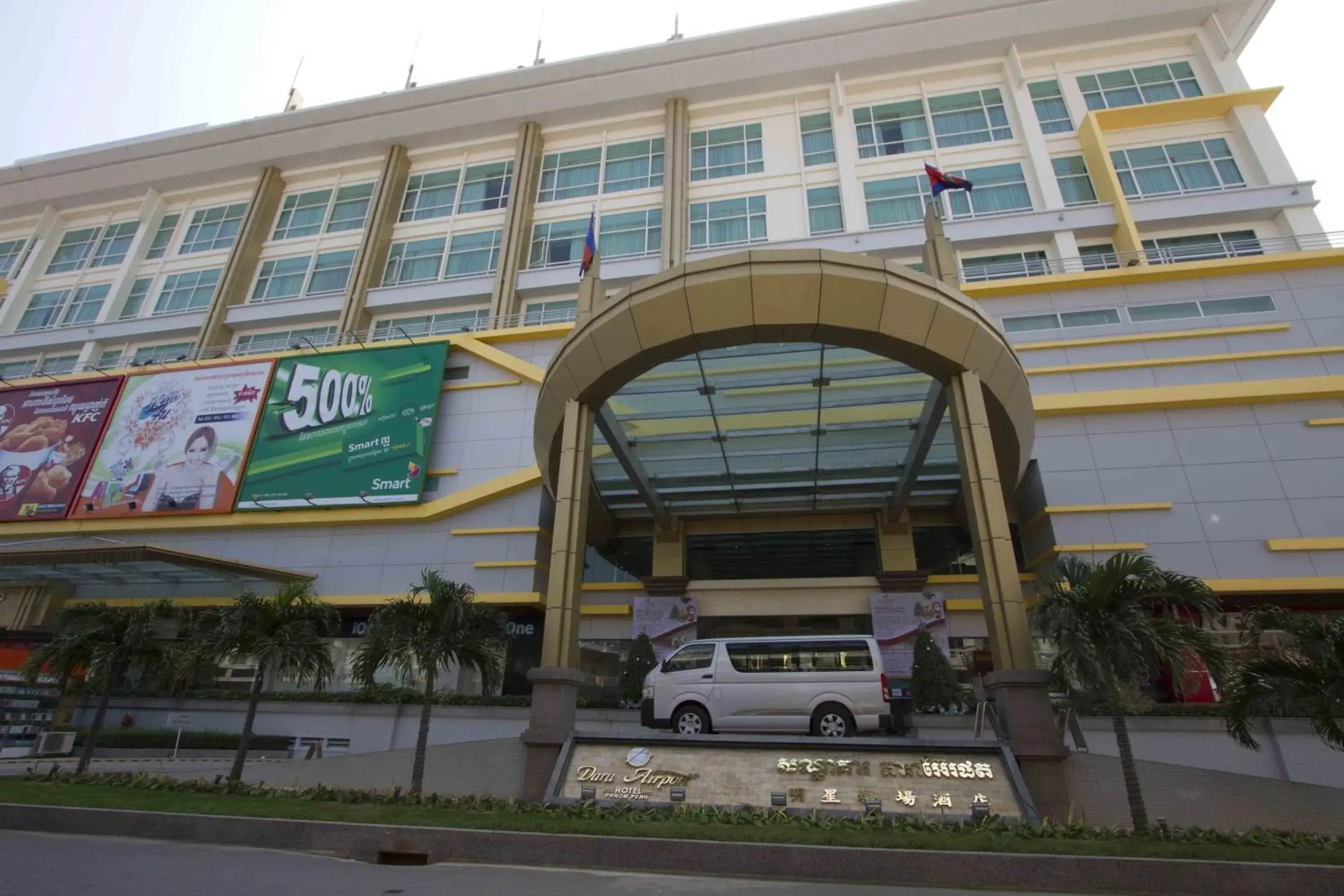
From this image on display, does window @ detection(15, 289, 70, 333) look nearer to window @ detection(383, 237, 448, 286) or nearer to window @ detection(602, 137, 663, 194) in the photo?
window @ detection(383, 237, 448, 286)

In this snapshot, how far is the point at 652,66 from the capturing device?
110ft

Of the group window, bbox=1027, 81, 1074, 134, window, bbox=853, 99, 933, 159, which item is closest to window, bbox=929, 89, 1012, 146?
window, bbox=853, 99, 933, 159

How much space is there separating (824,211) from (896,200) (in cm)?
310

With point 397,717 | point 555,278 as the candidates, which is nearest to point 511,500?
point 397,717

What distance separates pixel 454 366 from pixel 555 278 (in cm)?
706

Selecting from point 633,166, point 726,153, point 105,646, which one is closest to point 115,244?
point 633,166

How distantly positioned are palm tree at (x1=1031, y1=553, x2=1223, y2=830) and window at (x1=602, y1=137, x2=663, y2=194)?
93.7 feet

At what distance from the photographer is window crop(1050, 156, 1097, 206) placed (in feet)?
93.2

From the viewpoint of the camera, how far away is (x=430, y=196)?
1441 inches

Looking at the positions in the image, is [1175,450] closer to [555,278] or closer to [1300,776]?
[1300,776]

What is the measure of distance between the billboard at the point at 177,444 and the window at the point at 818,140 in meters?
25.9


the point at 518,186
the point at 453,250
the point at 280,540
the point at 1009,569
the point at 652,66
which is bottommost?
the point at 1009,569

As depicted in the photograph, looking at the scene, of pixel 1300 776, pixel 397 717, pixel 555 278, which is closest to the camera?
pixel 1300 776

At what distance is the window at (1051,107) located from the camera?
98.5ft
